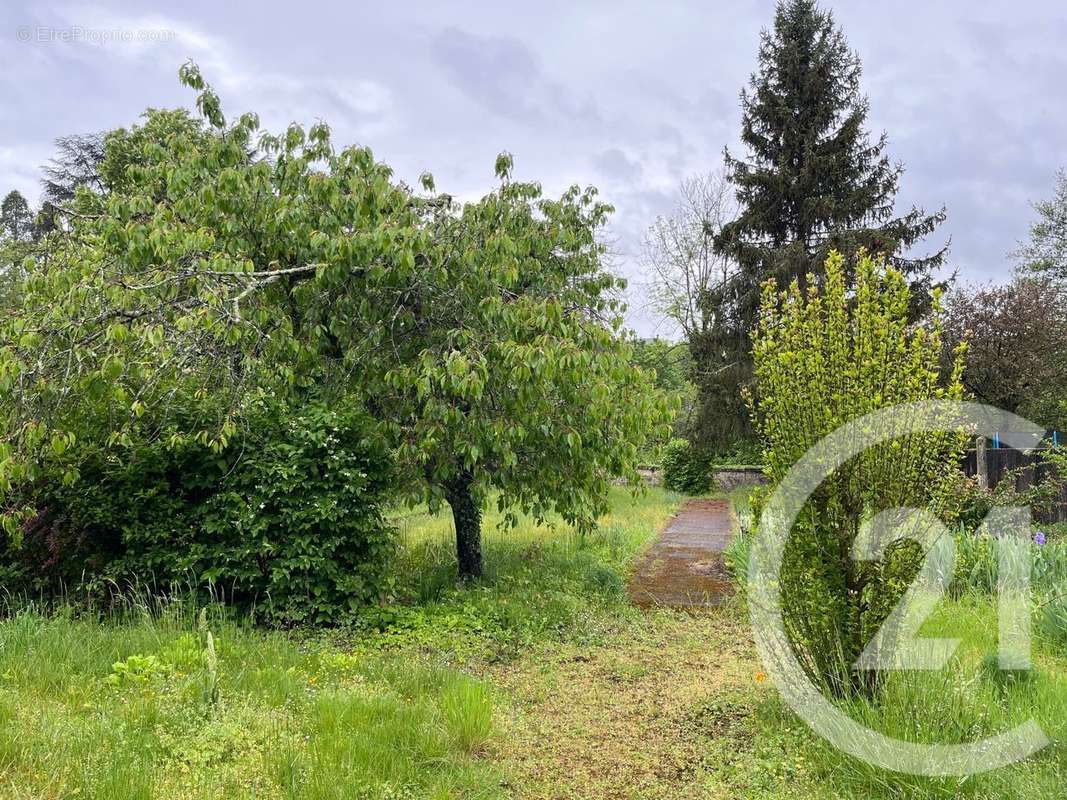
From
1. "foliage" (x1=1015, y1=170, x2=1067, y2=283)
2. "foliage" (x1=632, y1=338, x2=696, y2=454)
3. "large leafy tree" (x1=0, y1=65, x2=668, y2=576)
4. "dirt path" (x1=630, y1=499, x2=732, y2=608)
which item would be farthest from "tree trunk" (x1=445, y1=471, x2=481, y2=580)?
"foliage" (x1=1015, y1=170, x2=1067, y2=283)

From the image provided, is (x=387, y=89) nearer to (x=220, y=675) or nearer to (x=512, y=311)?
(x=512, y=311)

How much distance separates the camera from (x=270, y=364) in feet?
16.0

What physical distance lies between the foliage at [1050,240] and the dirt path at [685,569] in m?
15.8

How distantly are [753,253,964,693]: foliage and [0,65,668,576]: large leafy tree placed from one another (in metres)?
1.36

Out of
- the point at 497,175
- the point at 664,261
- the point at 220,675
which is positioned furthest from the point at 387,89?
the point at 664,261

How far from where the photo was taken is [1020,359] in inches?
436

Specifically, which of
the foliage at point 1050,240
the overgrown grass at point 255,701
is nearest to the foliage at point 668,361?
the foliage at point 1050,240

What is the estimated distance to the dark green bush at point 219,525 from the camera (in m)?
4.30

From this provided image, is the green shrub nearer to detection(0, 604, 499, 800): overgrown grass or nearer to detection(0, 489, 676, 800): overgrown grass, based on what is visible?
detection(0, 489, 676, 800): overgrown grass

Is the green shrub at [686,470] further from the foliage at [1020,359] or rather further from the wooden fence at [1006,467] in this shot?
the wooden fence at [1006,467]

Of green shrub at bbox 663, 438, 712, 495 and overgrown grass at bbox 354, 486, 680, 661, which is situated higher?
green shrub at bbox 663, 438, 712, 495

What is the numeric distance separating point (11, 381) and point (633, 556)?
236 inches

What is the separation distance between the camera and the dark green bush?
4297mm

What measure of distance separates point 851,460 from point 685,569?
429cm
